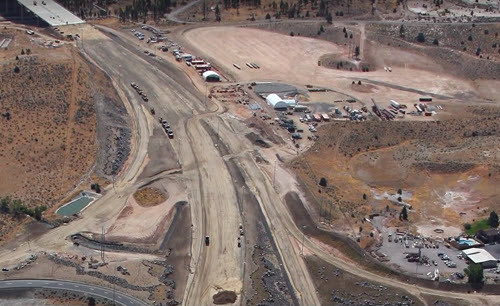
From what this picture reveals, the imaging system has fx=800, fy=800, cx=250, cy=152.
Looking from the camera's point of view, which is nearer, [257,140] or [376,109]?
[257,140]

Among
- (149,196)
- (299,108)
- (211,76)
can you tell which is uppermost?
(211,76)

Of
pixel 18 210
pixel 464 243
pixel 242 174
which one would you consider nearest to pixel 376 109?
pixel 242 174

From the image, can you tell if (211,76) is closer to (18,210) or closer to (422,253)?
(18,210)

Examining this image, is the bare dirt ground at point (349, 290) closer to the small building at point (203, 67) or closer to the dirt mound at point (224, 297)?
the dirt mound at point (224, 297)

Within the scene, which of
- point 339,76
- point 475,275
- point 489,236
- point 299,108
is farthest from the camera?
point 339,76

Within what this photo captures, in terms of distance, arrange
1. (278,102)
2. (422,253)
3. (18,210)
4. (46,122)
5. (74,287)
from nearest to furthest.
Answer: (74,287) < (422,253) < (18,210) < (46,122) < (278,102)

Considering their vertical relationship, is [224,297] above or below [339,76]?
below

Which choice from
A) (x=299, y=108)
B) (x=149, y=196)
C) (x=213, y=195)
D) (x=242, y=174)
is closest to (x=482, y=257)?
(x=213, y=195)

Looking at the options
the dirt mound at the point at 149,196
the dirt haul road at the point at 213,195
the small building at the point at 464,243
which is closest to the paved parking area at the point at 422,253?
the small building at the point at 464,243
